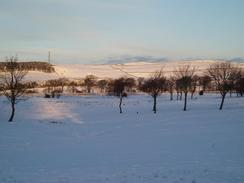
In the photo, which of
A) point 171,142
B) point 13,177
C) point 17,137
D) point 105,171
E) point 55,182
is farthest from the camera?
point 17,137

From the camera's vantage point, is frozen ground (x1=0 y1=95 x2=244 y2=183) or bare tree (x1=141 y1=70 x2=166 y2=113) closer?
frozen ground (x1=0 y1=95 x2=244 y2=183)

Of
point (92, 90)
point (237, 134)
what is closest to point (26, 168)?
point (237, 134)

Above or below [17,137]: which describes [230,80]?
above

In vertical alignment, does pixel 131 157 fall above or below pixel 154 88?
below

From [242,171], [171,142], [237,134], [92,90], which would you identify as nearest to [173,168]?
[242,171]

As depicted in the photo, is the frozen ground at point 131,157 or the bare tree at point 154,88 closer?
the frozen ground at point 131,157

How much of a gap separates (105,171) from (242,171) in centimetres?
548

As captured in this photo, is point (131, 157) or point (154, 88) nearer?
point (131, 157)

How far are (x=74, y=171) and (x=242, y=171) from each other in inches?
267

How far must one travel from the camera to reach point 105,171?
14.7 m

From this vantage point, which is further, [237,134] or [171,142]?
[237,134]

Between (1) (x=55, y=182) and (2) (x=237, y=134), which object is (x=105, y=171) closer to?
(1) (x=55, y=182)

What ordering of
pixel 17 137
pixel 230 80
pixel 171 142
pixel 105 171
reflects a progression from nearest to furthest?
pixel 105 171, pixel 171 142, pixel 17 137, pixel 230 80

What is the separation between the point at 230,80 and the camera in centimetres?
6225
